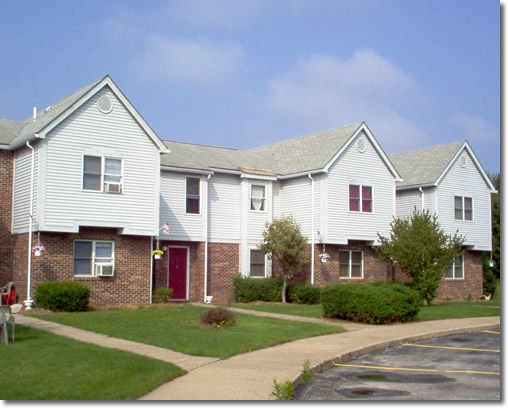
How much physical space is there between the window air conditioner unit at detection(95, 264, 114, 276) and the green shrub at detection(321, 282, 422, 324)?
26.5ft

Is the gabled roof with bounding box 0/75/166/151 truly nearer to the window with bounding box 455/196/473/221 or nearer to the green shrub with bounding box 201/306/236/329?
the green shrub with bounding box 201/306/236/329

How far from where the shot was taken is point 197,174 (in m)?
28.4

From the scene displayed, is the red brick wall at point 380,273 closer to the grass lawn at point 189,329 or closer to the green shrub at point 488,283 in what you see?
the green shrub at point 488,283

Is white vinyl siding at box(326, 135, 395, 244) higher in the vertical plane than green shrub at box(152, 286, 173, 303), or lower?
higher

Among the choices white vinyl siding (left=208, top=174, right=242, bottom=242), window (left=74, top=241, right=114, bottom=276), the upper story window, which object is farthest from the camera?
white vinyl siding (left=208, top=174, right=242, bottom=242)

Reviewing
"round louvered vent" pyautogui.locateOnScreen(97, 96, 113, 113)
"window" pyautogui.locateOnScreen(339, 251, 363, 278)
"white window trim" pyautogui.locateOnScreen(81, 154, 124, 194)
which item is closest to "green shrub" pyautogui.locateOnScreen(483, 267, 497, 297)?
"window" pyautogui.locateOnScreen(339, 251, 363, 278)

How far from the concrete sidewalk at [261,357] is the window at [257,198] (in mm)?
10680

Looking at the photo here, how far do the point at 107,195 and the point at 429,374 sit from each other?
595 inches

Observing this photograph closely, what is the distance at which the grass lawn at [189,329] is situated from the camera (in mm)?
14212

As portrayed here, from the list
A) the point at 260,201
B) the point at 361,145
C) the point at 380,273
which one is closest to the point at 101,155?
the point at 260,201

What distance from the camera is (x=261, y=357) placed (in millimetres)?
13109

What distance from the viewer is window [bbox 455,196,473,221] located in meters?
35.0

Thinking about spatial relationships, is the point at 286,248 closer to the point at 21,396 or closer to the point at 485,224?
the point at 485,224

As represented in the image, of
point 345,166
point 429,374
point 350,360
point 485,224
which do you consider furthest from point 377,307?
point 485,224
